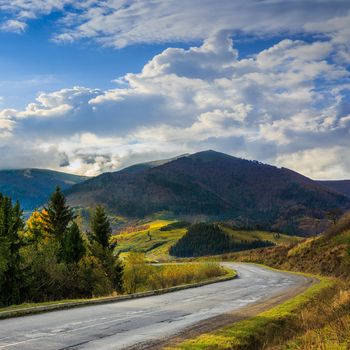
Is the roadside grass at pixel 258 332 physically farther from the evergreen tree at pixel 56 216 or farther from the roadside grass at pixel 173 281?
the evergreen tree at pixel 56 216

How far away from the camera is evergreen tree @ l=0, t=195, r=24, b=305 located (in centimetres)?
4362

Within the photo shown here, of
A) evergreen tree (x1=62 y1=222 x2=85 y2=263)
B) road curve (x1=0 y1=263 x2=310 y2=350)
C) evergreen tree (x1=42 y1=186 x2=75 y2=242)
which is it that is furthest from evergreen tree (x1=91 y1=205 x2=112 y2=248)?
road curve (x1=0 y1=263 x2=310 y2=350)

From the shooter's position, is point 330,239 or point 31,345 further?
point 330,239

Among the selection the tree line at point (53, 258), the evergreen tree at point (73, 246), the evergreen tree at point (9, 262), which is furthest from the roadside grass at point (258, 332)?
the evergreen tree at point (73, 246)

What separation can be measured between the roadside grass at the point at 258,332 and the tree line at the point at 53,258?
28.2 meters

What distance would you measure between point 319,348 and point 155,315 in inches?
383

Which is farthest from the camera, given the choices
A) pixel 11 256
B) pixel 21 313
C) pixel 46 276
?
pixel 46 276

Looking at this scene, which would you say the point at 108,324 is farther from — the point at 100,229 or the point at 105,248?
the point at 100,229

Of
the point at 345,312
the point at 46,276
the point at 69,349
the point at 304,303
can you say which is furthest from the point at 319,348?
the point at 46,276

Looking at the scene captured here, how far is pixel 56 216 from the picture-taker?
68.9 metres

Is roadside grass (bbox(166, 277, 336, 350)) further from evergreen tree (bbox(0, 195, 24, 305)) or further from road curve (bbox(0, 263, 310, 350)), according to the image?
evergreen tree (bbox(0, 195, 24, 305))

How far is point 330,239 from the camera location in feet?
255

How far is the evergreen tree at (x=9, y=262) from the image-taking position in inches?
1718

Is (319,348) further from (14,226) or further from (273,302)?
(14,226)
